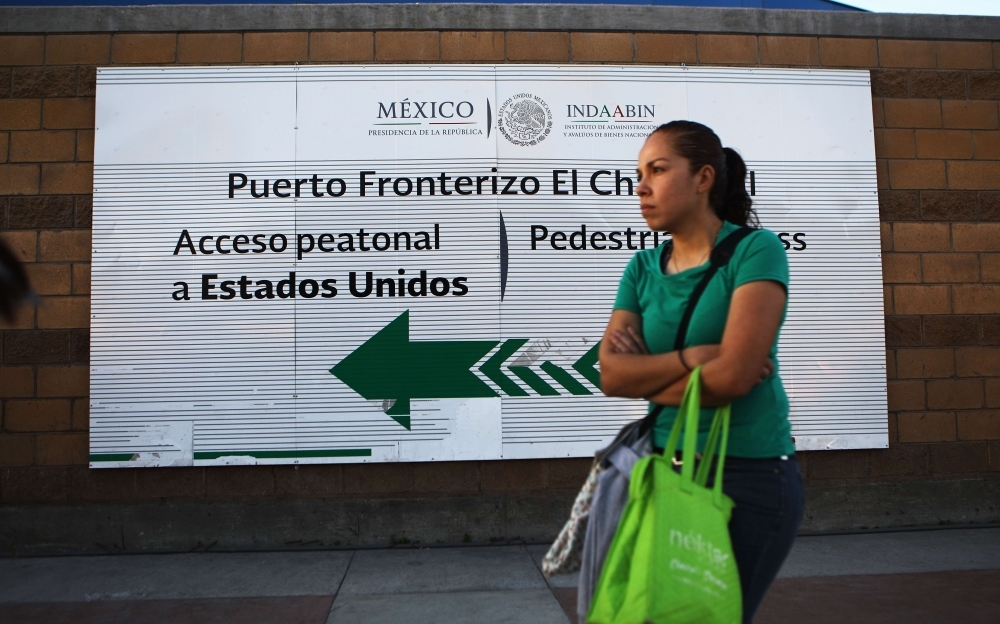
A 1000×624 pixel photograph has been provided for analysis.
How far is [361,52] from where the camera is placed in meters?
5.70

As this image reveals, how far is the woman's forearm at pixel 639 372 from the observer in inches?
71.2

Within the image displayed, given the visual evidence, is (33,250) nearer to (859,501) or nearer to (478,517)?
(478,517)

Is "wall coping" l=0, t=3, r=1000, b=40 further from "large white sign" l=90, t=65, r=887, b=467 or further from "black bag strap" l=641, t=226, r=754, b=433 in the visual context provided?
"black bag strap" l=641, t=226, r=754, b=433

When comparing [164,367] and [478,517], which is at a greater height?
[164,367]

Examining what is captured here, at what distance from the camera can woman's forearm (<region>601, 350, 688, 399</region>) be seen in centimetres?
181

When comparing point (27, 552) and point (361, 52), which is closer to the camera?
point (27, 552)

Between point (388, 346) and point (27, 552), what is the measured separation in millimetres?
2834

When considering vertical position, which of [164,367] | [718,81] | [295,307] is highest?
[718,81]

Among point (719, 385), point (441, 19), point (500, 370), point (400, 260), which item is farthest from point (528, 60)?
point (719, 385)

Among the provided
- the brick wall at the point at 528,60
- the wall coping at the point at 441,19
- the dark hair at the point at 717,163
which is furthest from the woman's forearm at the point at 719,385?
the wall coping at the point at 441,19

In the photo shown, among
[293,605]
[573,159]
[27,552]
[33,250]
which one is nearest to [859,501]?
[573,159]

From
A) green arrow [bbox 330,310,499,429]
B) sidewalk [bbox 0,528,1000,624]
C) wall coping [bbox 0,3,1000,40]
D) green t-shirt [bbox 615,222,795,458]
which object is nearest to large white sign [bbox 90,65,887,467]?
green arrow [bbox 330,310,499,429]

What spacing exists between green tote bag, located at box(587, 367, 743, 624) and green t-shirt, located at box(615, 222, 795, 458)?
0.48 feet

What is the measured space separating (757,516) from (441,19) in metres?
4.86
